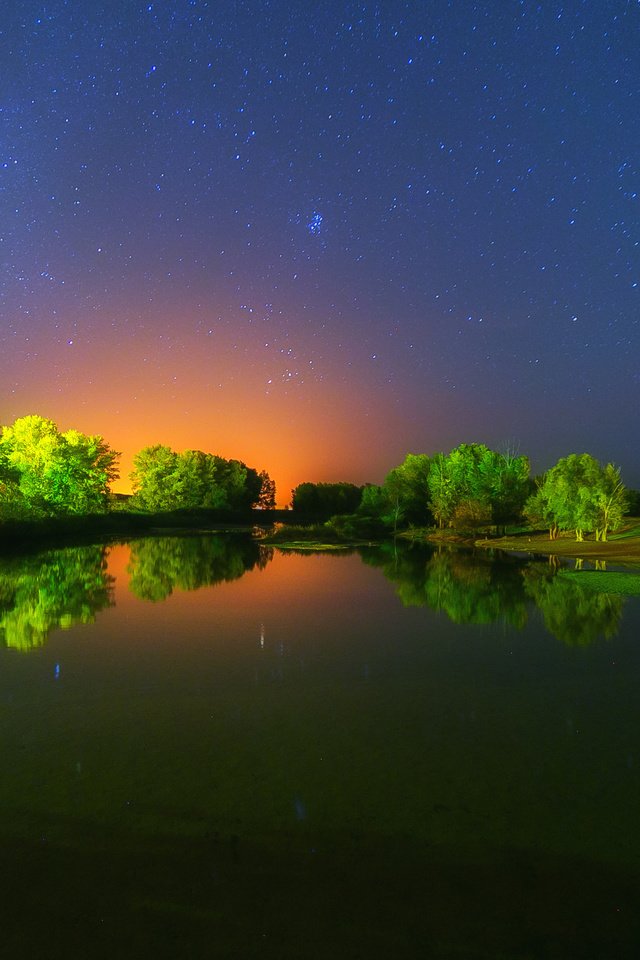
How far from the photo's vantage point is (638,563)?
3416 centimetres

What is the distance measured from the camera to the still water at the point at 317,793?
430 cm

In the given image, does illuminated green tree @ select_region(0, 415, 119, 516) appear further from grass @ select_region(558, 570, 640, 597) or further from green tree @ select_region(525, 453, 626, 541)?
green tree @ select_region(525, 453, 626, 541)

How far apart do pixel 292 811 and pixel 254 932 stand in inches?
68.8

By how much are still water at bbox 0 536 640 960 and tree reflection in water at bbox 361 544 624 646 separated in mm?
1641

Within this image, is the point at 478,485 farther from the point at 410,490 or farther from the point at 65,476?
the point at 65,476

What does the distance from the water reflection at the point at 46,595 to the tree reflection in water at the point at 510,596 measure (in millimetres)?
11883

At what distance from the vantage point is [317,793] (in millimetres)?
6332

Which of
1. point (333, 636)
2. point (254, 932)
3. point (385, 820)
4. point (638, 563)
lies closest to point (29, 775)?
point (254, 932)

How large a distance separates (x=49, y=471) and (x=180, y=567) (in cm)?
2731

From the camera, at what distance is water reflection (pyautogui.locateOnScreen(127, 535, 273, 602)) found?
23.2 meters

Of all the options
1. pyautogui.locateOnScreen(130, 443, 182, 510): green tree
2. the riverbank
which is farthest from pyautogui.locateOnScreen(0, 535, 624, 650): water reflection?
pyautogui.locateOnScreen(130, 443, 182, 510): green tree

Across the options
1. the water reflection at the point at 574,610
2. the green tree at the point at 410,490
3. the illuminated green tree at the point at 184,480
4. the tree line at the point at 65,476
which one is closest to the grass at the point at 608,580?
the water reflection at the point at 574,610

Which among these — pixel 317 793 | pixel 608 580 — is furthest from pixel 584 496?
pixel 317 793

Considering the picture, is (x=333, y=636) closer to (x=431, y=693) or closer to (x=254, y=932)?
(x=431, y=693)
